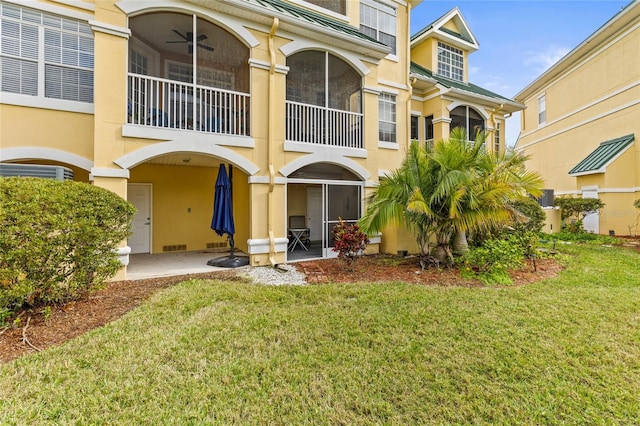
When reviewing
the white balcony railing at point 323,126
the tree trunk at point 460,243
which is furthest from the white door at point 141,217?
the tree trunk at point 460,243

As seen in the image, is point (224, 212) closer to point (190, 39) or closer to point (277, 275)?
point (277, 275)

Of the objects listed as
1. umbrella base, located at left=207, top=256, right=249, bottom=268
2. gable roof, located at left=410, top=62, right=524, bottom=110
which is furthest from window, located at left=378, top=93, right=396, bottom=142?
umbrella base, located at left=207, top=256, right=249, bottom=268

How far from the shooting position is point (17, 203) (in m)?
4.25

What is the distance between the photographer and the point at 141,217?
10.3 meters

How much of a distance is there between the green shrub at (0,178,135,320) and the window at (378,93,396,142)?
928 centimetres

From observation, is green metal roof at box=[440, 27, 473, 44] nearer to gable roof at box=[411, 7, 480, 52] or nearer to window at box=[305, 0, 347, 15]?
gable roof at box=[411, 7, 480, 52]

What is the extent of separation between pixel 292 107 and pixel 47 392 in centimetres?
852

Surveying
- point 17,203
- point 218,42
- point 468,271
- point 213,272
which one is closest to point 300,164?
Answer: point 213,272

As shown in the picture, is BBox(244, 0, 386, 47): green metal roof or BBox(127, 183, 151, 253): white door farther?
BBox(127, 183, 151, 253): white door

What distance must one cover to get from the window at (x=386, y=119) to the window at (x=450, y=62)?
549 cm

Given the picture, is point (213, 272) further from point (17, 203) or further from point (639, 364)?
point (639, 364)

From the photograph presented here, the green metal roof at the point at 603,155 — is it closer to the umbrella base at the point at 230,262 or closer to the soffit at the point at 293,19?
the soffit at the point at 293,19

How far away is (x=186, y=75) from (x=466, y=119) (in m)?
12.7

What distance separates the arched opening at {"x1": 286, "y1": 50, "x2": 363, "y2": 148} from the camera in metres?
9.48
